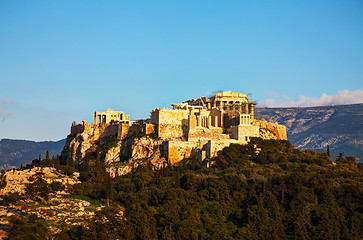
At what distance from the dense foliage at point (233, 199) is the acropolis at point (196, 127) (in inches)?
99.2

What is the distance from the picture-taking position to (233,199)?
243 feet

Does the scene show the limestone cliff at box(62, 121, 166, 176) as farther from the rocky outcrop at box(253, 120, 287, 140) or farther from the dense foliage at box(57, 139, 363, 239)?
the rocky outcrop at box(253, 120, 287, 140)

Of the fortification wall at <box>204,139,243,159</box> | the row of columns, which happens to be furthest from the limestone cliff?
the row of columns

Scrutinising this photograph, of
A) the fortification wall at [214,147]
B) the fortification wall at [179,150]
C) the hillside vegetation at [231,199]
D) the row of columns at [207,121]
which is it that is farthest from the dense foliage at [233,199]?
the row of columns at [207,121]

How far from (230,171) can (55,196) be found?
2702 cm

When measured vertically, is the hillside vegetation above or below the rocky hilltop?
below

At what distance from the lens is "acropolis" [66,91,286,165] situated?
89.8 m

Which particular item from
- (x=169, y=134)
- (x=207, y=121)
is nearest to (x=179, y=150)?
(x=169, y=134)

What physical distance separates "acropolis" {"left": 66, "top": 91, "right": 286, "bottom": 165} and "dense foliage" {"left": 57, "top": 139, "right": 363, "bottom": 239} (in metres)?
2.52

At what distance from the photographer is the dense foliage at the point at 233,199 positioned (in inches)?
2473

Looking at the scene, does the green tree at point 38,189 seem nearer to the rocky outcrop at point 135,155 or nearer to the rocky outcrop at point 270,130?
the rocky outcrop at point 135,155

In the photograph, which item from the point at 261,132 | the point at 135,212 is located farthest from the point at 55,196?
the point at 261,132

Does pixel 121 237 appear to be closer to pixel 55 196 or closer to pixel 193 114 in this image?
pixel 55 196

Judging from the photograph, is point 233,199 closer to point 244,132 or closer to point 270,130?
point 244,132
